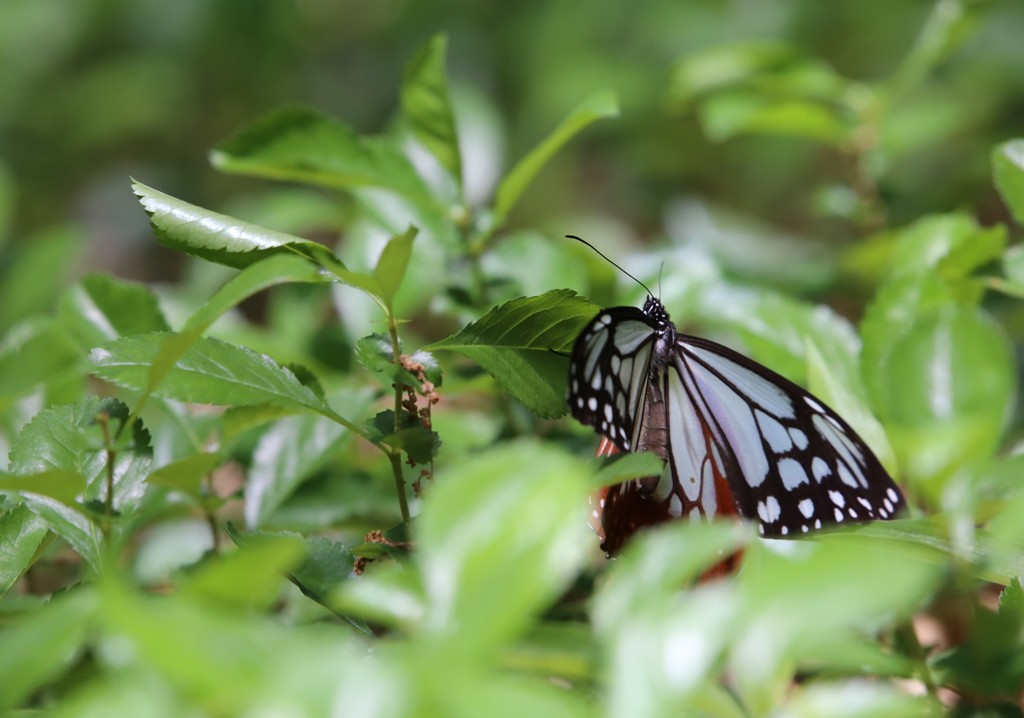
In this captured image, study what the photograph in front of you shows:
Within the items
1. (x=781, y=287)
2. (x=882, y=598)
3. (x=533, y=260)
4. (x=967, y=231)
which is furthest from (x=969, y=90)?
(x=882, y=598)

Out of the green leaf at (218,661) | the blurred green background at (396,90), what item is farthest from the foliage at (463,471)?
the blurred green background at (396,90)

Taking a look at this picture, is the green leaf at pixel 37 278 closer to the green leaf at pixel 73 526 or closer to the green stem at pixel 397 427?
the green leaf at pixel 73 526

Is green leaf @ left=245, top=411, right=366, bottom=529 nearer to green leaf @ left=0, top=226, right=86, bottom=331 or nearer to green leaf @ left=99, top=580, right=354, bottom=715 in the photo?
green leaf @ left=99, top=580, right=354, bottom=715

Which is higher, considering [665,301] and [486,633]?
[665,301]

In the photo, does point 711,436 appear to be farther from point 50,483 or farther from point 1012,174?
point 50,483

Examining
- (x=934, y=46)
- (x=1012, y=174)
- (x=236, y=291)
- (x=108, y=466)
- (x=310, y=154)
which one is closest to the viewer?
(x=236, y=291)

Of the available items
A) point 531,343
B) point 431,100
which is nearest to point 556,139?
point 431,100

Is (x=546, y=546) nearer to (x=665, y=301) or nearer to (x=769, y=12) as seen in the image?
(x=665, y=301)
